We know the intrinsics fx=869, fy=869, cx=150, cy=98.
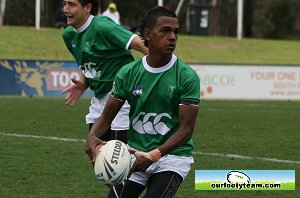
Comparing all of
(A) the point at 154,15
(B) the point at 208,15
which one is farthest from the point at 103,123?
(B) the point at 208,15

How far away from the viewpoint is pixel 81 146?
548 inches

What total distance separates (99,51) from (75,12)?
45 centimetres

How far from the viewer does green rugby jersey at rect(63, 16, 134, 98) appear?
8422 millimetres

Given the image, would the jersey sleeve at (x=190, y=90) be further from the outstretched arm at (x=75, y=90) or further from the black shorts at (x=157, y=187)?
the outstretched arm at (x=75, y=90)

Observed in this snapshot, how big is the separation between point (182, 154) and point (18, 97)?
20.3m

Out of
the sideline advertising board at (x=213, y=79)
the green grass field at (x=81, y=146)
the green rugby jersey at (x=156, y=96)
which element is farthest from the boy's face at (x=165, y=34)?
the sideline advertising board at (x=213, y=79)

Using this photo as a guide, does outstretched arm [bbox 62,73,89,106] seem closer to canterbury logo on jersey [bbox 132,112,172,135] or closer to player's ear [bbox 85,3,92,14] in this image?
A: player's ear [bbox 85,3,92,14]

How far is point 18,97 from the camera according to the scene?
26.5 metres

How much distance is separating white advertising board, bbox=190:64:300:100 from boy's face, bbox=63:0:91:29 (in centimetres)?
1984

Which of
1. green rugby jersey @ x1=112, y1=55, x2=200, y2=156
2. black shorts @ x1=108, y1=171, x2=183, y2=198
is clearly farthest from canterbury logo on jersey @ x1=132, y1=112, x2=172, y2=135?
black shorts @ x1=108, y1=171, x2=183, y2=198

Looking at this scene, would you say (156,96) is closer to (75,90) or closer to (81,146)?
(75,90)

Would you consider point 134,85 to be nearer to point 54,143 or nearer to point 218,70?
point 54,143

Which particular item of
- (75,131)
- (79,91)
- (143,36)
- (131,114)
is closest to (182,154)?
(131,114)

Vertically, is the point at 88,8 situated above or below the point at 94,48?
above
